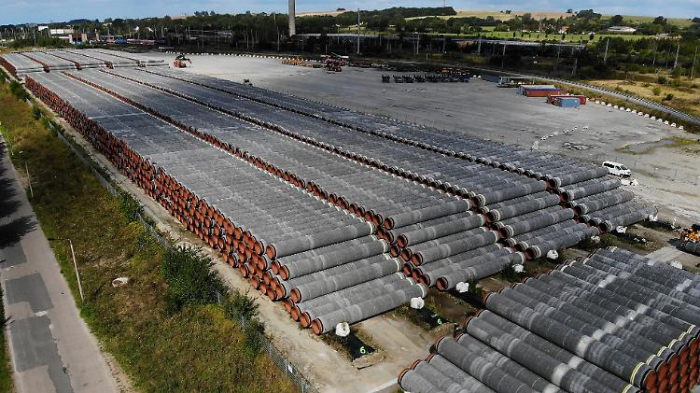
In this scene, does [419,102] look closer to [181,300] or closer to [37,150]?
[37,150]

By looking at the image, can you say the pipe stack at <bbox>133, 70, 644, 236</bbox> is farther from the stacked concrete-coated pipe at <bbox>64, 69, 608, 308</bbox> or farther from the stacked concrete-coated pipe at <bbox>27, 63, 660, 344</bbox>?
the stacked concrete-coated pipe at <bbox>64, 69, 608, 308</bbox>

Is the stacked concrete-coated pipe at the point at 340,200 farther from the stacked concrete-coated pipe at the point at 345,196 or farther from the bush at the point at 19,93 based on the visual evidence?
the bush at the point at 19,93

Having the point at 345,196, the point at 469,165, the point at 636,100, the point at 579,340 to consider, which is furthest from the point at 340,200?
the point at 636,100

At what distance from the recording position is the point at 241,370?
946 inches

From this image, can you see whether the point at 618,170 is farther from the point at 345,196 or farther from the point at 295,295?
the point at 295,295

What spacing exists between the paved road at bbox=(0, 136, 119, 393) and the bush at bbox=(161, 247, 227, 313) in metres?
4.61

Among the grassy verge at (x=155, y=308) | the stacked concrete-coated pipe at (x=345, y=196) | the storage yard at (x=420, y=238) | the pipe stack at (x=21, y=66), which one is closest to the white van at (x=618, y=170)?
A: the storage yard at (x=420, y=238)

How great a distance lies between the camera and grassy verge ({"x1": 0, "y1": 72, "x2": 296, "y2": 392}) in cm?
2402

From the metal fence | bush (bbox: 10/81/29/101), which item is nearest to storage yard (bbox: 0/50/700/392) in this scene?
the metal fence

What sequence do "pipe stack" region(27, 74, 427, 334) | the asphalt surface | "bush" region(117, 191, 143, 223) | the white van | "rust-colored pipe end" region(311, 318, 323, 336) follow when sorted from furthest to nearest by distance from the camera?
the asphalt surface, the white van, "bush" region(117, 191, 143, 223), "pipe stack" region(27, 74, 427, 334), "rust-colored pipe end" region(311, 318, 323, 336)

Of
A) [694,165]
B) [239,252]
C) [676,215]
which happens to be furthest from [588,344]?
[694,165]

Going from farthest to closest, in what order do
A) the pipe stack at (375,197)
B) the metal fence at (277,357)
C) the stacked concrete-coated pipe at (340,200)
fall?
the pipe stack at (375,197), the stacked concrete-coated pipe at (340,200), the metal fence at (277,357)

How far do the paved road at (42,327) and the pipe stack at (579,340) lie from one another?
15.6 m

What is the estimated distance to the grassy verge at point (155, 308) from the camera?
945 inches
